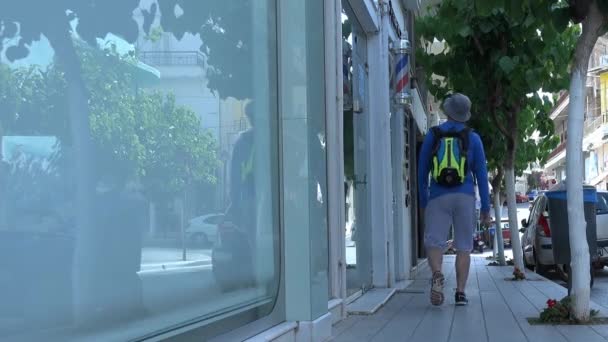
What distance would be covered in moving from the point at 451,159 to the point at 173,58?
3622 millimetres

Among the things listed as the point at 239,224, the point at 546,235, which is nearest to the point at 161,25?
the point at 239,224

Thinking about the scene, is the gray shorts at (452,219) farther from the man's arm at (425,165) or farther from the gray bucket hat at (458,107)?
the gray bucket hat at (458,107)

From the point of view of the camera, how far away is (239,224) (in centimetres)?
462

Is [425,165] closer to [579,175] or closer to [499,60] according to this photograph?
[579,175]

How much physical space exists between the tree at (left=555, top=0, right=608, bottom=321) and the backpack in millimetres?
1095

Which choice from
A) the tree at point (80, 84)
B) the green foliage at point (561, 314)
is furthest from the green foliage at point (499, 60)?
the tree at point (80, 84)

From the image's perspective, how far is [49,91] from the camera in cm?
287

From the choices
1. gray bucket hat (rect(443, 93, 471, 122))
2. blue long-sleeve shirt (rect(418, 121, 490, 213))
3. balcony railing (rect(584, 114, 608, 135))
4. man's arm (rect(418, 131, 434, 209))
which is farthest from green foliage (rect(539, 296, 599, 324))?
balcony railing (rect(584, 114, 608, 135))

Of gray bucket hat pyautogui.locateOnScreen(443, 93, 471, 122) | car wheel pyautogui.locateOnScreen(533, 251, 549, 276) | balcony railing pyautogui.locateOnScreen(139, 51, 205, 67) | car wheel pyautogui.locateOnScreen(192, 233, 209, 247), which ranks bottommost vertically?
car wheel pyautogui.locateOnScreen(533, 251, 549, 276)

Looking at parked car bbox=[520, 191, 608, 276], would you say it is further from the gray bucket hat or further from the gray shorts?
the gray shorts

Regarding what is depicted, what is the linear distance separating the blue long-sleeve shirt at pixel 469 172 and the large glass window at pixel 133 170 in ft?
7.80

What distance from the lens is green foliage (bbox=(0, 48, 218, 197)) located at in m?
2.74

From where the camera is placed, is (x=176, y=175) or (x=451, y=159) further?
(x=451, y=159)

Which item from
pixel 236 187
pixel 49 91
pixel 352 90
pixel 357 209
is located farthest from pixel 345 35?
pixel 49 91
